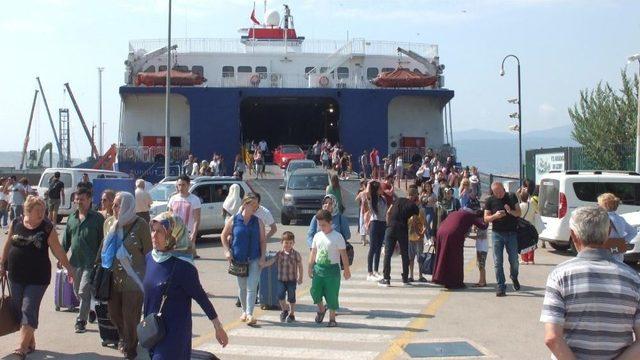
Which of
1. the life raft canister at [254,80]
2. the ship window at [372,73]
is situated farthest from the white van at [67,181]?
the ship window at [372,73]

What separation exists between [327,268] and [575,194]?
894 cm

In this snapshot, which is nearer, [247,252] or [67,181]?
[247,252]

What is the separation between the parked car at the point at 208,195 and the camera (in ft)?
64.3

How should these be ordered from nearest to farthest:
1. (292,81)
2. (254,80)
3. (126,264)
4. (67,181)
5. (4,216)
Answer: (126,264) < (67,181) < (4,216) < (254,80) < (292,81)

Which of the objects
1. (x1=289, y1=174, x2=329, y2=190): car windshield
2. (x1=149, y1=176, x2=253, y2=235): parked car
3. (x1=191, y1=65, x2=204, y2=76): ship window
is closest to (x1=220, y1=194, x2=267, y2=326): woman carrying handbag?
(x1=149, y1=176, x2=253, y2=235): parked car

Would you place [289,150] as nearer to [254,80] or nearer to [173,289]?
[254,80]

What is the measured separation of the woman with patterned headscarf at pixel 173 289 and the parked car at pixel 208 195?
1357 cm

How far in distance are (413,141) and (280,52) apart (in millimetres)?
8579

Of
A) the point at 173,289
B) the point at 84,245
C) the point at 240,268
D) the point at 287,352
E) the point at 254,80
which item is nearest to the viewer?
the point at 173,289

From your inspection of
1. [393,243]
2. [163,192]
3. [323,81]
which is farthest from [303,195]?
[323,81]

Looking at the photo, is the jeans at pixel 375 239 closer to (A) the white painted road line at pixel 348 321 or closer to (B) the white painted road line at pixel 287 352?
(A) the white painted road line at pixel 348 321

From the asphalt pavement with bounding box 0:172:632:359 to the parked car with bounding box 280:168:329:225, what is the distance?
10169 mm

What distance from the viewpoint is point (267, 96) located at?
4000cm

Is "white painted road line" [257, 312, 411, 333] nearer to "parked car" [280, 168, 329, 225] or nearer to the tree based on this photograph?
"parked car" [280, 168, 329, 225]
